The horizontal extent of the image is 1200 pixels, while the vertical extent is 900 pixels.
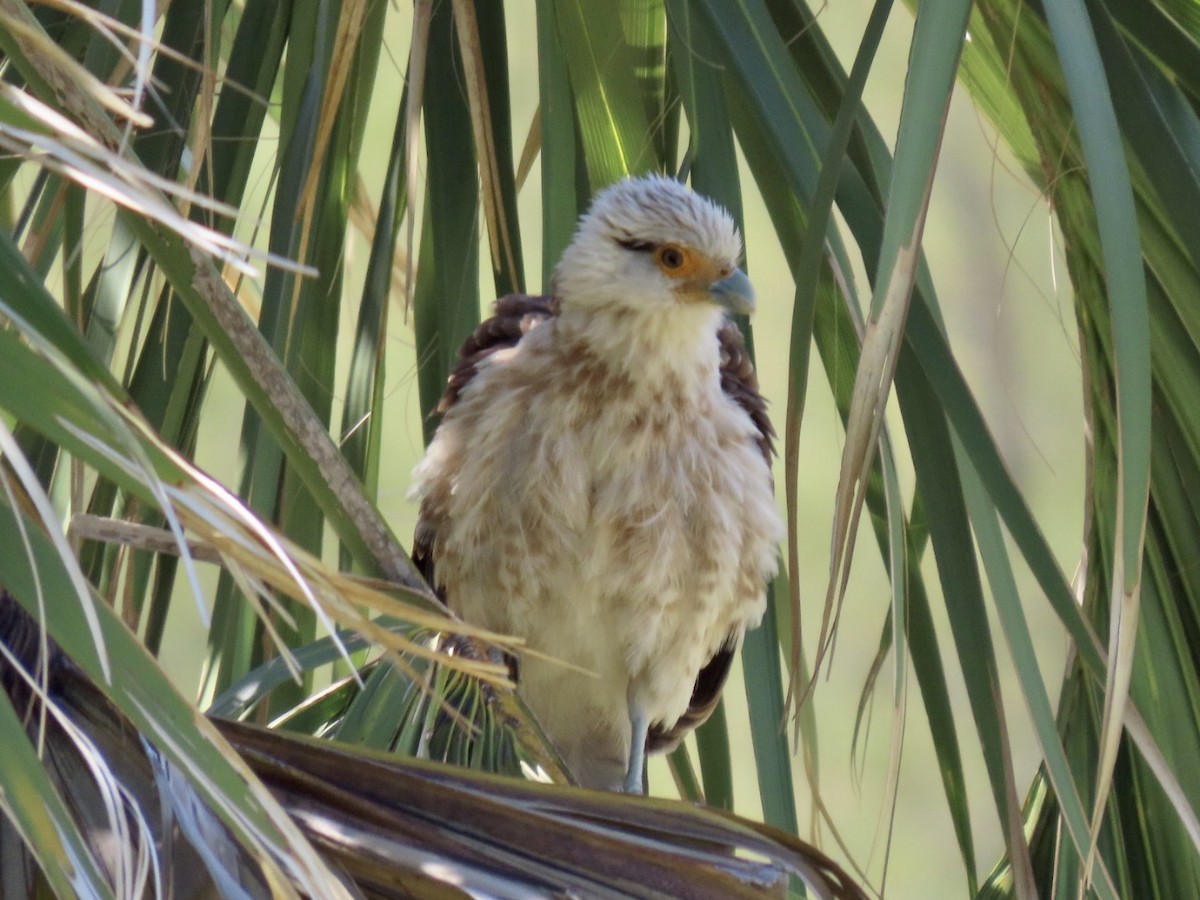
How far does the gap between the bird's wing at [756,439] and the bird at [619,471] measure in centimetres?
10

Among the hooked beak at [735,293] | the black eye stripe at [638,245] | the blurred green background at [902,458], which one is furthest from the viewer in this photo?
the blurred green background at [902,458]

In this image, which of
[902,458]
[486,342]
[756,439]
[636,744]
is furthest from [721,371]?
[902,458]

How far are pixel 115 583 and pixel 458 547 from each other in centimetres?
65

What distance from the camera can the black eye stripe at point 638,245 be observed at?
261 centimetres

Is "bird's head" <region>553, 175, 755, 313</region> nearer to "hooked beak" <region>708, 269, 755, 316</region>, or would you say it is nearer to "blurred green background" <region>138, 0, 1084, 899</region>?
"hooked beak" <region>708, 269, 755, 316</region>

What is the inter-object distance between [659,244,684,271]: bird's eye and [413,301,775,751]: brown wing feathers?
240 millimetres

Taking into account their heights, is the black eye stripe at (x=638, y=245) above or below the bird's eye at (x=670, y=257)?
above

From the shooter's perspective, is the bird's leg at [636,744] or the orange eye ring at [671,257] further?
the bird's leg at [636,744]

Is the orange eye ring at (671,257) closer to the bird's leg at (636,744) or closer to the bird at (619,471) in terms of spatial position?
the bird at (619,471)

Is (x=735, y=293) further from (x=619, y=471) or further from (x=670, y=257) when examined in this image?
(x=619, y=471)

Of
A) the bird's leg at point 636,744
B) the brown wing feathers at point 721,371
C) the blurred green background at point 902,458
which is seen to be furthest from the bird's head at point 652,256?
the blurred green background at point 902,458

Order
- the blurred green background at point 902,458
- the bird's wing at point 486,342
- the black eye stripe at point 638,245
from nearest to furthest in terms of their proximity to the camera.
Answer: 1. the black eye stripe at point 638,245
2. the bird's wing at point 486,342
3. the blurred green background at point 902,458

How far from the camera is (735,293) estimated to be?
2.48 meters

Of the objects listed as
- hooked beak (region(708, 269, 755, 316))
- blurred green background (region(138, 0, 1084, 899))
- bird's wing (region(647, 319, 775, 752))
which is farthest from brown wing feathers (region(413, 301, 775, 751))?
blurred green background (region(138, 0, 1084, 899))
